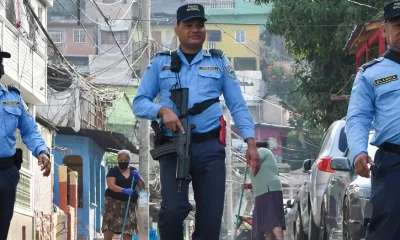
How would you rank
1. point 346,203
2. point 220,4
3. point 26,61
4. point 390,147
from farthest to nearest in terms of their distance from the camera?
point 220,4
point 26,61
point 346,203
point 390,147

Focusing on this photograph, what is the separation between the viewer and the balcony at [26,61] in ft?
77.8

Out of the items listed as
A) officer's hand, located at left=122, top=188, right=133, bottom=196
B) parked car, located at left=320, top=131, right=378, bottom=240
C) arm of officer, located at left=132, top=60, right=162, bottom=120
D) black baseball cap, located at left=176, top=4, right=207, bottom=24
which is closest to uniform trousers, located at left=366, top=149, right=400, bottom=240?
black baseball cap, located at left=176, top=4, right=207, bottom=24

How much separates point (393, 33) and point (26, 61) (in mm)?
20186

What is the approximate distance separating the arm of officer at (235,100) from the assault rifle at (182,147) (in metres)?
0.39

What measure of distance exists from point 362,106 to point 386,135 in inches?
8.8

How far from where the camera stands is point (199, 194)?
8266mm

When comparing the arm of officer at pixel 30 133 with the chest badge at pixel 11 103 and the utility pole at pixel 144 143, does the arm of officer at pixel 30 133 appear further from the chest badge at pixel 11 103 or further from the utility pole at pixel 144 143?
the utility pole at pixel 144 143

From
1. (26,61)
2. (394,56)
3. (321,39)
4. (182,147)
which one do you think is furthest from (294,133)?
(394,56)

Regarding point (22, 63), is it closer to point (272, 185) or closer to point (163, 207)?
point (272, 185)

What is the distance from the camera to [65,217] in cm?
2938

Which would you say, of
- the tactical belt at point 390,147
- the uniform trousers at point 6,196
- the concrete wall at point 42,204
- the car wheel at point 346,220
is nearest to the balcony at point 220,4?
the concrete wall at point 42,204

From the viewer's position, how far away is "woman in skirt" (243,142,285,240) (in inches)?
615

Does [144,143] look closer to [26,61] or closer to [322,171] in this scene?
[26,61]

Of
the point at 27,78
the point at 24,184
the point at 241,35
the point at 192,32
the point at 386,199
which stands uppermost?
the point at 241,35
